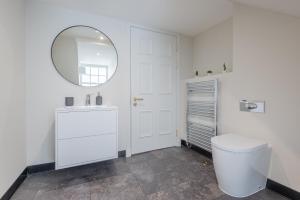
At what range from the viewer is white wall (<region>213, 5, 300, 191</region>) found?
148cm

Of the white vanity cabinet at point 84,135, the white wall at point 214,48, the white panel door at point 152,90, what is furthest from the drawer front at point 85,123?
the white wall at point 214,48

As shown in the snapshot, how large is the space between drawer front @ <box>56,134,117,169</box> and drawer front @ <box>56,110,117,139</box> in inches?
2.5

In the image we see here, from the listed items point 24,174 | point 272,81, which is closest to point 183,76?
point 272,81

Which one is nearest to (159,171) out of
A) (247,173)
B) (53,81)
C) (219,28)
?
(247,173)

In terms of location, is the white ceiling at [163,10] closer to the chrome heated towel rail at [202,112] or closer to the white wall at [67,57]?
the white wall at [67,57]

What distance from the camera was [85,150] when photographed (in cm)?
187

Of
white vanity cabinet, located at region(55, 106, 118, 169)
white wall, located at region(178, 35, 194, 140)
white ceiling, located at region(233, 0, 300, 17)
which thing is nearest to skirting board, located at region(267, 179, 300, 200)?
white wall, located at region(178, 35, 194, 140)

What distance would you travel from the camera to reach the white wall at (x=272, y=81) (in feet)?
4.86

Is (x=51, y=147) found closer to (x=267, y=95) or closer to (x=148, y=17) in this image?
(x=148, y=17)

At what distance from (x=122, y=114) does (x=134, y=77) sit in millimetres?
627

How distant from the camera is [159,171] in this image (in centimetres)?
203

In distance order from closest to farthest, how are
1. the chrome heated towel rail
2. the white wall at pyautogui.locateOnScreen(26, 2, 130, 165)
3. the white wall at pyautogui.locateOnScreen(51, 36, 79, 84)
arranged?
the white wall at pyautogui.locateOnScreen(26, 2, 130, 165) → the white wall at pyautogui.locateOnScreen(51, 36, 79, 84) → the chrome heated towel rail

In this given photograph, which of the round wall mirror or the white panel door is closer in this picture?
the round wall mirror

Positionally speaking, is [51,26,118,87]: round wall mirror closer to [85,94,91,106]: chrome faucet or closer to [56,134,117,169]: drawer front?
[85,94,91,106]: chrome faucet
